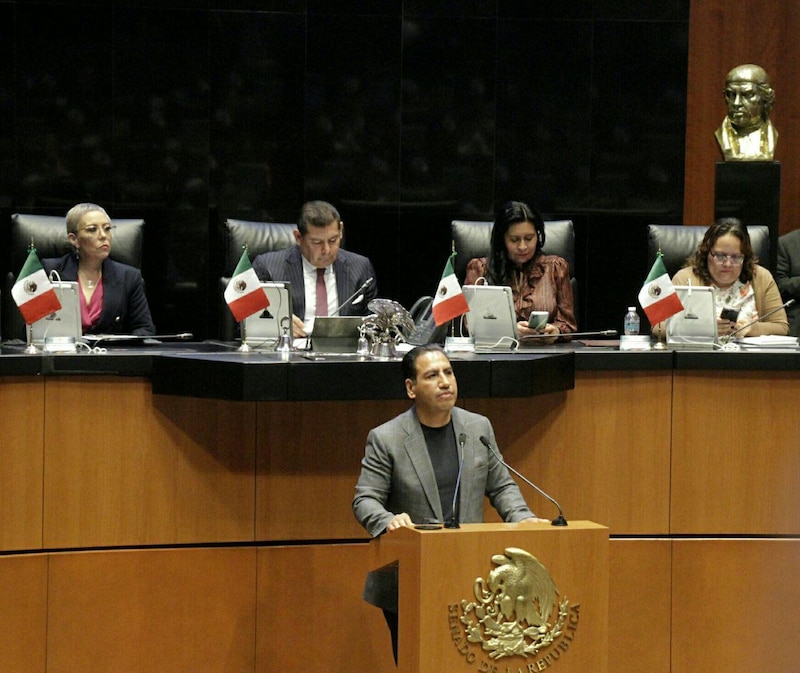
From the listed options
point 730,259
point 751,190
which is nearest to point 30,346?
point 730,259

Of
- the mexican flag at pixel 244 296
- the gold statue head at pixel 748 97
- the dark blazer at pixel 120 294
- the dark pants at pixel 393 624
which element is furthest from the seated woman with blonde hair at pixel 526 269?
the dark pants at pixel 393 624

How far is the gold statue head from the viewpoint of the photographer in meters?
6.28

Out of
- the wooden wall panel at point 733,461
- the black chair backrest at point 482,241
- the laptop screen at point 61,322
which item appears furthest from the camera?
the black chair backrest at point 482,241

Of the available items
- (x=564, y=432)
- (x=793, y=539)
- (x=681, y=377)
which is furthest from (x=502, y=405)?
(x=793, y=539)

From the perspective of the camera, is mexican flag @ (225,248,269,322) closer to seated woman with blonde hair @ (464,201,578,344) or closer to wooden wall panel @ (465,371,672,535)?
wooden wall panel @ (465,371,672,535)

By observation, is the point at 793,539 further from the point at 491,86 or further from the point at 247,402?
the point at 491,86

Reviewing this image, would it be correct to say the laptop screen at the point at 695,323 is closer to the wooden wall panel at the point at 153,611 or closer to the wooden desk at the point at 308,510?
the wooden desk at the point at 308,510

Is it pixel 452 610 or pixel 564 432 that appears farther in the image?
pixel 564 432

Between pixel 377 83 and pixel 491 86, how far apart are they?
0.59 meters

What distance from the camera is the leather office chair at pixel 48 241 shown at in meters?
5.71

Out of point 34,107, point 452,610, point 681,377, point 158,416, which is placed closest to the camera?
point 452,610

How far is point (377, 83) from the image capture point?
6.79 metres

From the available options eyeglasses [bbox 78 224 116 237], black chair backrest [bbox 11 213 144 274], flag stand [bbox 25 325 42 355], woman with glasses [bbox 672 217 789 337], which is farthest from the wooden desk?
black chair backrest [bbox 11 213 144 274]

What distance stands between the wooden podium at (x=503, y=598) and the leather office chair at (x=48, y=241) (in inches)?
118
